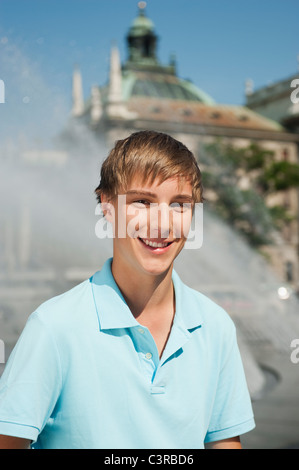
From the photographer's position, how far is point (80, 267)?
19516mm

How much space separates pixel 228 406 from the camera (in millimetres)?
1513

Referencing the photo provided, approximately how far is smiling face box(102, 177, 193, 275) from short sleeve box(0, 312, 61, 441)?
0.84 ft

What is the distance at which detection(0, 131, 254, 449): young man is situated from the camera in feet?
4.18

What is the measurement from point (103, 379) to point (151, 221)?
34cm

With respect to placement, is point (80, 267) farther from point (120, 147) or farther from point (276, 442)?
point (120, 147)

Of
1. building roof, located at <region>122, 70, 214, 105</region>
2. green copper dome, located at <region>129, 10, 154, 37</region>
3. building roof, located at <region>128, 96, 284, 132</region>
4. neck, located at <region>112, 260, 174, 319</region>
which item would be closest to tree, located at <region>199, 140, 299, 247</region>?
building roof, located at <region>128, 96, 284, 132</region>

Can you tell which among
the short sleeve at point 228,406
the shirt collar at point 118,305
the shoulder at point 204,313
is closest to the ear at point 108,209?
the shirt collar at point 118,305

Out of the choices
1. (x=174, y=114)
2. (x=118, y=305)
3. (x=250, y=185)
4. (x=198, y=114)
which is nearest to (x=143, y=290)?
(x=118, y=305)

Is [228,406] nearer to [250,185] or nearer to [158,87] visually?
[250,185]

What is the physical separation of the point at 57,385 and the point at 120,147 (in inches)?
20.6

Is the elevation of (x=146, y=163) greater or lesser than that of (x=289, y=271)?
greater

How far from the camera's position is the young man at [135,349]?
1.27 metres

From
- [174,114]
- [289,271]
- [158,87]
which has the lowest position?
[289,271]

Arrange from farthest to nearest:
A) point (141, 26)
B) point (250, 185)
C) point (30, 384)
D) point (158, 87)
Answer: point (141, 26)
point (158, 87)
point (250, 185)
point (30, 384)
